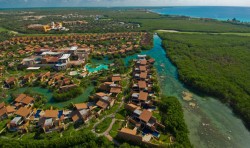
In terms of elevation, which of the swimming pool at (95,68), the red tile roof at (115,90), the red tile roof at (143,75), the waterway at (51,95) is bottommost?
the waterway at (51,95)

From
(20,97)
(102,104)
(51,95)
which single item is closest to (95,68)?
(51,95)

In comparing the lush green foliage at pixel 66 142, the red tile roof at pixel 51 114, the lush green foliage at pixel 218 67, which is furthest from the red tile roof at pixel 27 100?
the lush green foliage at pixel 218 67

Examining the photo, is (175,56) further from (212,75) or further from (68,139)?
(68,139)

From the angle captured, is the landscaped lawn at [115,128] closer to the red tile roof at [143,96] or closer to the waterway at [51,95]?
the red tile roof at [143,96]

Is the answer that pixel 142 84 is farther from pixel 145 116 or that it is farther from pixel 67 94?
pixel 67 94

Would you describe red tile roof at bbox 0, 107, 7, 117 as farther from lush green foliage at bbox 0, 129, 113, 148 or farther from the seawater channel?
the seawater channel
